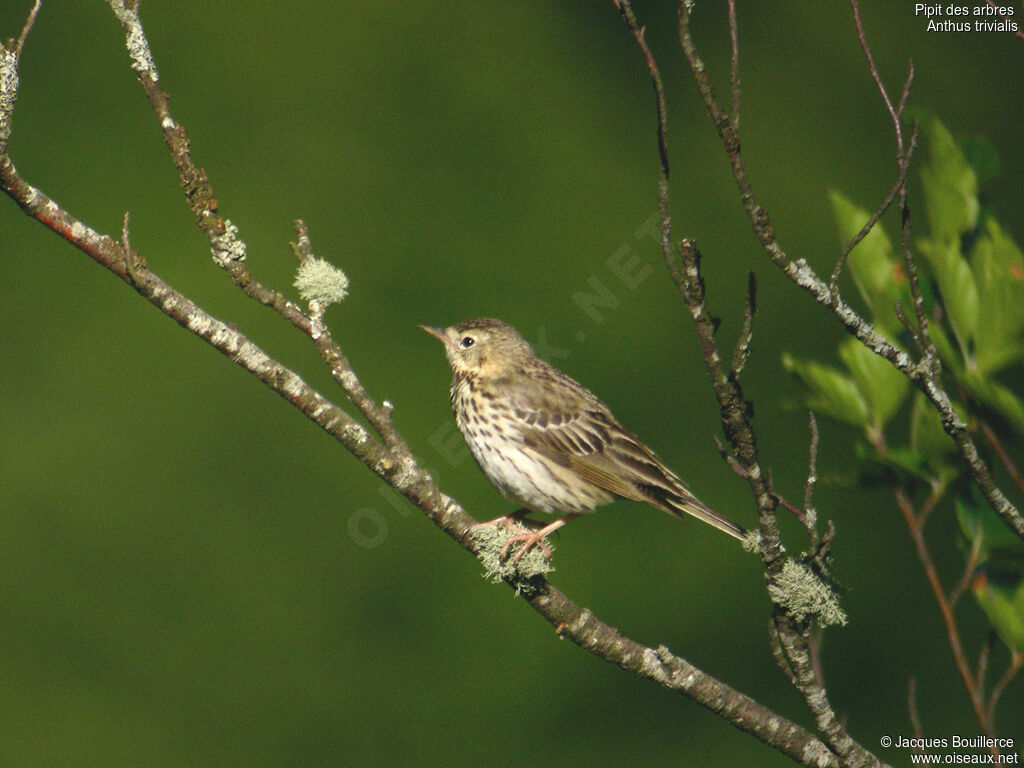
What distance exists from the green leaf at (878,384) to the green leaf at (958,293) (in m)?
0.21

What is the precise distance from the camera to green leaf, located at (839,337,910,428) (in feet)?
9.61

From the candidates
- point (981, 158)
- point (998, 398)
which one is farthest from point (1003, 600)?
point (981, 158)

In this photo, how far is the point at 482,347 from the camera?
429cm

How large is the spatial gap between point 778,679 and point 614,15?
3820mm

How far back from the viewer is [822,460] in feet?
19.3

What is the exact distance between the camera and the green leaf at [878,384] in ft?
9.61

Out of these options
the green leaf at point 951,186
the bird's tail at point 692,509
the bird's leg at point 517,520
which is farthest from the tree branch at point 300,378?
the green leaf at point 951,186

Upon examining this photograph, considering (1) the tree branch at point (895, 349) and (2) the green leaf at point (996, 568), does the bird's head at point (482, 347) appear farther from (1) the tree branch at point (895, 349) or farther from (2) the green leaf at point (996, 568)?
(1) the tree branch at point (895, 349)

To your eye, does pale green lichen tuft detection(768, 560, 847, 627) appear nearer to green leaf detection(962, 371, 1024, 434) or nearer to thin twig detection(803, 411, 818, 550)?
thin twig detection(803, 411, 818, 550)

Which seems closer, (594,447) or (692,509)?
(692,509)

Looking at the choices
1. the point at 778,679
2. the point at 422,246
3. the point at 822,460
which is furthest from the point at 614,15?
the point at 778,679

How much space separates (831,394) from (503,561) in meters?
0.92

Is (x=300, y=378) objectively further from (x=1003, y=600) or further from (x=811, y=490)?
(x=1003, y=600)

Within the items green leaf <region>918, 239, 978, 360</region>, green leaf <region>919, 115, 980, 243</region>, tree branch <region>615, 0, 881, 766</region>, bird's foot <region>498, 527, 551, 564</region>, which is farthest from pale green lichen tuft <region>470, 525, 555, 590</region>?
green leaf <region>919, 115, 980, 243</region>
